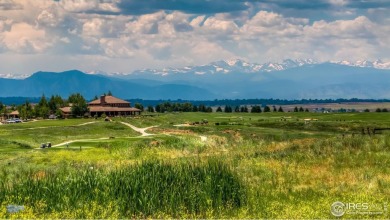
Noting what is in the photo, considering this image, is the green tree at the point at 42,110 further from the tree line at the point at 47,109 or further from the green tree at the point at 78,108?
the green tree at the point at 78,108

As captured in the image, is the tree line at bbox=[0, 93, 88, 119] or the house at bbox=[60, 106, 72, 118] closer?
the tree line at bbox=[0, 93, 88, 119]

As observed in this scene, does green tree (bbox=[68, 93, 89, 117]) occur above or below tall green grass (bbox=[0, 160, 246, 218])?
above

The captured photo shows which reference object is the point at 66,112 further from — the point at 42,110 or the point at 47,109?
the point at 42,110

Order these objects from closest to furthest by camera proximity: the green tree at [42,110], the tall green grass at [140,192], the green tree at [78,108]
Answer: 1. the tall green grass at [140,192]
2. the green tree at [42,110]
3. the green tree at [78,108]

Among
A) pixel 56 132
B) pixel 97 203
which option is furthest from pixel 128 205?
pixel 56 132

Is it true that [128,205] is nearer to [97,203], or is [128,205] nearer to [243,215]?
[97,203]

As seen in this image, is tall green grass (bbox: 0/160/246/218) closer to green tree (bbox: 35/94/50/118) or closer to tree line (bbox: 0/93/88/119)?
tree line (bbox: 0/93/88/119)

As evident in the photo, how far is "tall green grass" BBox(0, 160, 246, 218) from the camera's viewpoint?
2525 cm

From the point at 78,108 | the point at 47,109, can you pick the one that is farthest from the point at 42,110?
the point at 78,108

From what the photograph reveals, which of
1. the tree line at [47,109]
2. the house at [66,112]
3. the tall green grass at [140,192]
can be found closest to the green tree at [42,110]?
the tree line at [47,109]

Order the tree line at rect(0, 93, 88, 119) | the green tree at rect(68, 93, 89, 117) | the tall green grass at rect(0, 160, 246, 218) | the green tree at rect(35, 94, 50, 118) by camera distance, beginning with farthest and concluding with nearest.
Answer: the green tree at rect(68, 93, 89, 117)
the tree line at rect(0, 93, 88, 119)
the green tree at rect(35, 94, 50, 118)
the tall green grass at rect(0, 160, 246, 218)

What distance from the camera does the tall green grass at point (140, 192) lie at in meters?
25.2

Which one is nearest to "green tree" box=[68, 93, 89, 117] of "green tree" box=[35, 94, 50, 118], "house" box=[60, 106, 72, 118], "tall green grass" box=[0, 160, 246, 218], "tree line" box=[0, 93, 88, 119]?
"tree line" box=[0, 93, 88, 119]

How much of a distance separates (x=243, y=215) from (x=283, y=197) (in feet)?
19.0
